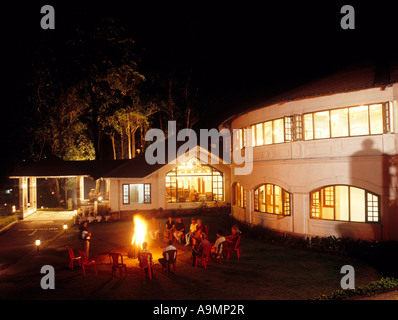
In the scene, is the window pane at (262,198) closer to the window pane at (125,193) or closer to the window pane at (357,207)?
the window pane at (357,207)

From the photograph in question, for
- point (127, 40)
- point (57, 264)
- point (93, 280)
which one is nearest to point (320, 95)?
point (93, 280)

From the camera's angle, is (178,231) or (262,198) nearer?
(178,231)

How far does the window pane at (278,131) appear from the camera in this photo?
1712 centimetres

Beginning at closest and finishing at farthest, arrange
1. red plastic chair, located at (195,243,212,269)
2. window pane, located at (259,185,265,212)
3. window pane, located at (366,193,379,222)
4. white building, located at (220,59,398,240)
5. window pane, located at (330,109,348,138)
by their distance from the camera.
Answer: red plastic chair, located at (195,243,212,269) < white building, located at (220,59,398,240) < window pane, located at (366,193,379,222) < window pane, located at (330,109,348,138) < window pane, located at (259,185,265,212)

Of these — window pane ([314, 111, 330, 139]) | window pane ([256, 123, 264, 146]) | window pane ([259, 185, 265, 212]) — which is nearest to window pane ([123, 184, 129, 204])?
window pane ([259, 185, 265, 212])

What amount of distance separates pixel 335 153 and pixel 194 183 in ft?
45.7

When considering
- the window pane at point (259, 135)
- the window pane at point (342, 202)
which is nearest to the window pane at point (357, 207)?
the window pane at point (342, 202)

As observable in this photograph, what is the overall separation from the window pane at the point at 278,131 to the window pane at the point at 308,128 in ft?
3.86

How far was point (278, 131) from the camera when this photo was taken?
1734 centimetres

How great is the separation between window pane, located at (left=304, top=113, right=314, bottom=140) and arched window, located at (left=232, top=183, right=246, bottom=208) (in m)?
5.93

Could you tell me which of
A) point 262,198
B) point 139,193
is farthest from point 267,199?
point 139,193

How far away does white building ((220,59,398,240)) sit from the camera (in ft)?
45.5

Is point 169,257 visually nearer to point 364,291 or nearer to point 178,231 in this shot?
point 178,231

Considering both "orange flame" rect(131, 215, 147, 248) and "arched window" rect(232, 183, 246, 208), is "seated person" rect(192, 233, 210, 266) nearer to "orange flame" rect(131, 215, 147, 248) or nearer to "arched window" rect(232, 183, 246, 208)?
"orange flame" rect(131, 215, 147, 248)
